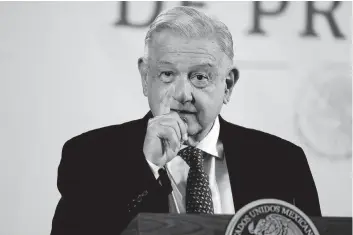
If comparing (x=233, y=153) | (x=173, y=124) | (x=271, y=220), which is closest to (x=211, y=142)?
(x=233, y=153)

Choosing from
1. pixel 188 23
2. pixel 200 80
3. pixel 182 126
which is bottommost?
pixel 182 126

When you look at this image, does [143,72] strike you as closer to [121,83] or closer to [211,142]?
[121,83]

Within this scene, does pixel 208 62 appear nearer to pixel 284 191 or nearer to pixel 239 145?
pixel 239 145

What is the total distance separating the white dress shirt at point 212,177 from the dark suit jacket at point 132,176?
0.03 metres

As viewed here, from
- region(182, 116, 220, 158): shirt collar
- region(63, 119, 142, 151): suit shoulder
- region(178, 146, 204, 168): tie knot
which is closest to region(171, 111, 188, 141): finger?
region(178, 146, 204, 168): tie knot

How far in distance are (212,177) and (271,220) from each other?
0.66 metres

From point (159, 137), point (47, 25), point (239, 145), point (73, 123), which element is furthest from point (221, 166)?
point (47, 25)

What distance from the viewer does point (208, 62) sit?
2.70 meters

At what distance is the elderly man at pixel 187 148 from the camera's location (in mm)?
2449

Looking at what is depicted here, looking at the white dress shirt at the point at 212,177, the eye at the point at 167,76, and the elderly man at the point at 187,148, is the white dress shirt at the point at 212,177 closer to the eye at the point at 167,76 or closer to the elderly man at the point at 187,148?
the elderly man at the point at 187,148

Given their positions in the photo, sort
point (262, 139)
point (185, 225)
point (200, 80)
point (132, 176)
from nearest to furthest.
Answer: point (185, 225), point (132, 176), point (200, 80), point (262, 139)

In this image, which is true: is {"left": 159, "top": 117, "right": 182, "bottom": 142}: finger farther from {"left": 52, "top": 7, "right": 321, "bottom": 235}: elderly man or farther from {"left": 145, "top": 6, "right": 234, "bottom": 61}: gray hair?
{"left": 145, "top": 6, "right": 234, "bottom": 61}: gray hair

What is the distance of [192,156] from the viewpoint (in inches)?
102

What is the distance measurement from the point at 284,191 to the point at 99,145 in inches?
27.3
